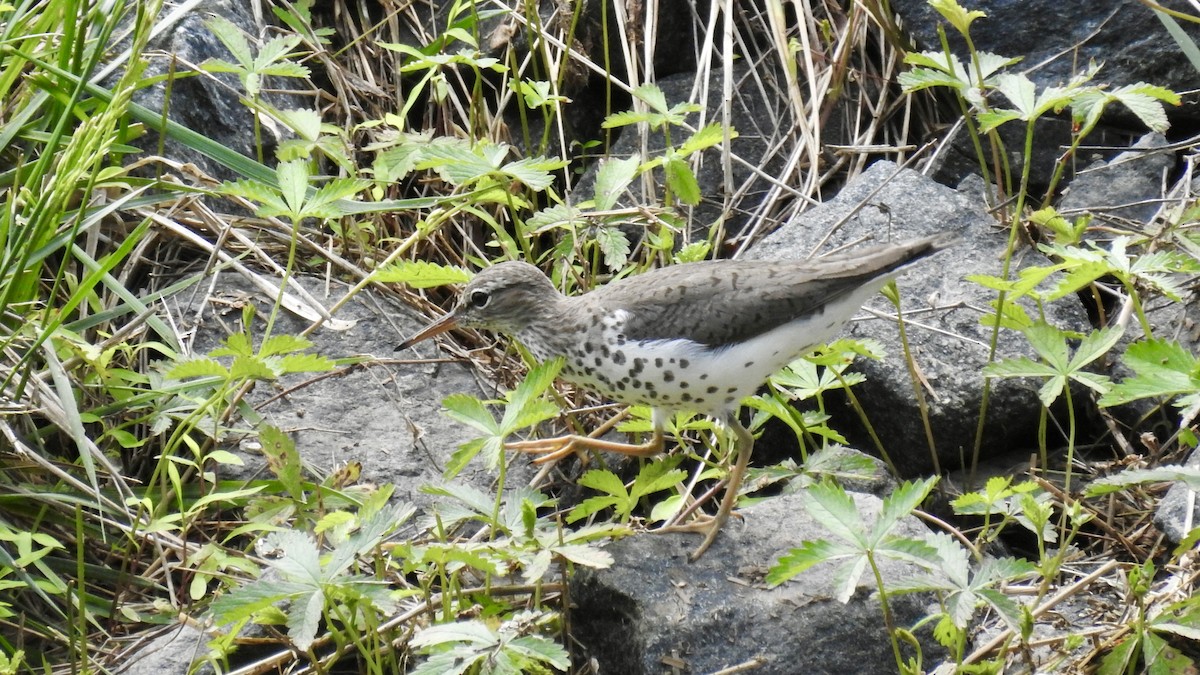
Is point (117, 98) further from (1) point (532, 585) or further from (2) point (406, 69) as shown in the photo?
(2) point (406, 69)

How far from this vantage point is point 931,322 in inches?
222

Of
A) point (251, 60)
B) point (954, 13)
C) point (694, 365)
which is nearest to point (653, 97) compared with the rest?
point (954, 13)

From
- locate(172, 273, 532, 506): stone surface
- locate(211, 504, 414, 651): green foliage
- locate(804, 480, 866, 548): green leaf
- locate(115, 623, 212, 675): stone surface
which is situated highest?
locate(804, 480, 866, 548): green leaf

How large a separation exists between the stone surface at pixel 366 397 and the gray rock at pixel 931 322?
1.57 metres

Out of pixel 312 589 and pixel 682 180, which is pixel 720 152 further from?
pixel 312 589

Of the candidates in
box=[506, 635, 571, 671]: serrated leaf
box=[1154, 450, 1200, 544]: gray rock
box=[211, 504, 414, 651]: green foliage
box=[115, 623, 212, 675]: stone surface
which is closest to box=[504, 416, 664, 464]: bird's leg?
box=[211, 504, 414, 651]: green foliage

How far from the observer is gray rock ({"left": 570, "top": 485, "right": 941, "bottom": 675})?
13.5 feet

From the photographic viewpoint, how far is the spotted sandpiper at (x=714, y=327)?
4.69 m

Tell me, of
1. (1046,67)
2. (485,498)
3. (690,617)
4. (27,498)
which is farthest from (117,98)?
(1046,67)

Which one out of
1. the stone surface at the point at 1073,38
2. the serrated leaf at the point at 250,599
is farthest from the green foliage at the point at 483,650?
the stone surface at the point at 1073,38

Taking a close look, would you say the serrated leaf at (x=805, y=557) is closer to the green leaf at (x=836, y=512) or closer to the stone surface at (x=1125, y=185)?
the green leaf at (x=836, y=512)

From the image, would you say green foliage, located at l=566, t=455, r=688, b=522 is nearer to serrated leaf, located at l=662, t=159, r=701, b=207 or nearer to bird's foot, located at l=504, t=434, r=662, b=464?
bird's foot, located at l=504, t=434, r=662, b=464

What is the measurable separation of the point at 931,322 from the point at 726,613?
1998mm

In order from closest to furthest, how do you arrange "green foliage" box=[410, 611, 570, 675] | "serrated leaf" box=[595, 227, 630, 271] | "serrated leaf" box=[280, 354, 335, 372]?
"green foliage" box=[410, 611, 570, 675], "serrated leaf" box=[280, 354, 335, 372], "serrated leaf" box=[595, 227, 630, 271]
